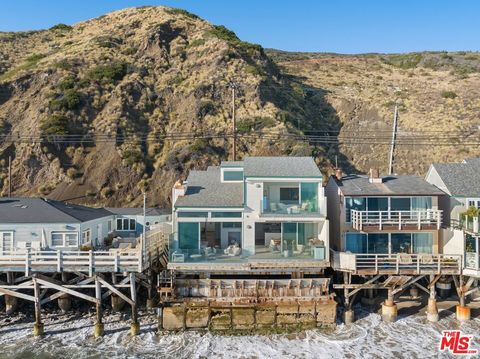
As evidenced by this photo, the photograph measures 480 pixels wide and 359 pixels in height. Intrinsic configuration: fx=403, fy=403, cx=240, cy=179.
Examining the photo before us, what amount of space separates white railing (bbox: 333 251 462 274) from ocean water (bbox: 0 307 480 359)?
8.84 feet

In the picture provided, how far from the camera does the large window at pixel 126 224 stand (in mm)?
31812

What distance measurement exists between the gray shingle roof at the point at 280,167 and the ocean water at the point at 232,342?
843 cm

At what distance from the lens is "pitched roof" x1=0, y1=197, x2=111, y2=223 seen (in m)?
23.4

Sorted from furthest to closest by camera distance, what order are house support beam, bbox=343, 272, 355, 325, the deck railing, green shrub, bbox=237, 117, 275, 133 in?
green shrub, bbox=237, 117, 275, 133 → house support beam, bbox=343, 272, 355, 325 → the deck railing

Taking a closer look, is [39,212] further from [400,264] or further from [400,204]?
[400,204]

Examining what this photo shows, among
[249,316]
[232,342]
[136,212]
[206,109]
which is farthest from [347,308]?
[206,109]

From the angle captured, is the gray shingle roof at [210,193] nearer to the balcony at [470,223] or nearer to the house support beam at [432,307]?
the house support beam at [432,307]

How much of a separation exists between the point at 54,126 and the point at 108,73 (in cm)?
1361

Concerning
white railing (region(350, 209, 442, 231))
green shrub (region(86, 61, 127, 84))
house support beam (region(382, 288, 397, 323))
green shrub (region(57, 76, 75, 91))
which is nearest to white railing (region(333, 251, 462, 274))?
house support beam (region(382, 288, 397, 323))

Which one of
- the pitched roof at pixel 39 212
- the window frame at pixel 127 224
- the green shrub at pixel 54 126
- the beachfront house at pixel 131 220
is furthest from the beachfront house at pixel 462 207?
the green shrub at pixel 54 126

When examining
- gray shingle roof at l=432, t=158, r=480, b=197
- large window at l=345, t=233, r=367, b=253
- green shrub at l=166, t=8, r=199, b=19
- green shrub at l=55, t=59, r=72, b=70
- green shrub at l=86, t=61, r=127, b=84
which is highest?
green shrub at l=166, t=8, r=199, b=19

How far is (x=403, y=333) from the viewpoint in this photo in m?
20.2

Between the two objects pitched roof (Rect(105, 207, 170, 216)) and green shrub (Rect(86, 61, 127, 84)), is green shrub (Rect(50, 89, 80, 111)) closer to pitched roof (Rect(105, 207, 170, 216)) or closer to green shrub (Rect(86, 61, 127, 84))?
green shrub (Rect(86, 61, 127, 84))

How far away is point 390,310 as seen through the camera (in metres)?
21.4
